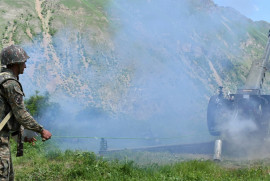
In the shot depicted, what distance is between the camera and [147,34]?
35656 mm

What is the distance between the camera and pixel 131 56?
32.7 metres

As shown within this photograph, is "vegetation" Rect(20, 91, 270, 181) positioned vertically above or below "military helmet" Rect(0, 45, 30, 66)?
below

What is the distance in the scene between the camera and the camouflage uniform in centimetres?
307

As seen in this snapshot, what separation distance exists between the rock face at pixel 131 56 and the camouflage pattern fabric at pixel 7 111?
17.3 meters

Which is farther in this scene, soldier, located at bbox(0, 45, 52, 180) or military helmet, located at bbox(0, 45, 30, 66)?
military helmet, located at bbox(0, 45, 30, 66)

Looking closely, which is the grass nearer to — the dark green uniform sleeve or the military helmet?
the dark green uniform sleeve

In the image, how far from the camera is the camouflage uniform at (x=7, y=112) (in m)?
3.07

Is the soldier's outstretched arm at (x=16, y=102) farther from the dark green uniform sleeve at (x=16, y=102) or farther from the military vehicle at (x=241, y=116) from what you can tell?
the military vehicle at (x=241, y=116)

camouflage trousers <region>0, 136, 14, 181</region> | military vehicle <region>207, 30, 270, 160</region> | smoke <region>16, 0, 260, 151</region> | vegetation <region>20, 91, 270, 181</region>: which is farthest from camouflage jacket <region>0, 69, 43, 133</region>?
smoke <region>16, 0, 260, 151</region>

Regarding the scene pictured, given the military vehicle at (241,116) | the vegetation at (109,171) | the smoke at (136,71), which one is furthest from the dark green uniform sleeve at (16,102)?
the smoke at (136,71)

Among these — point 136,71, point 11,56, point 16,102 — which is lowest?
point 16,102

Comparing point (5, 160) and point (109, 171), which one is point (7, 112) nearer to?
point (5, 160)

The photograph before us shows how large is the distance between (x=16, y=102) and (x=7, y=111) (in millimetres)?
164

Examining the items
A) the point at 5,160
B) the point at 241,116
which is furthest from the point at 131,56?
the point at 5,160
